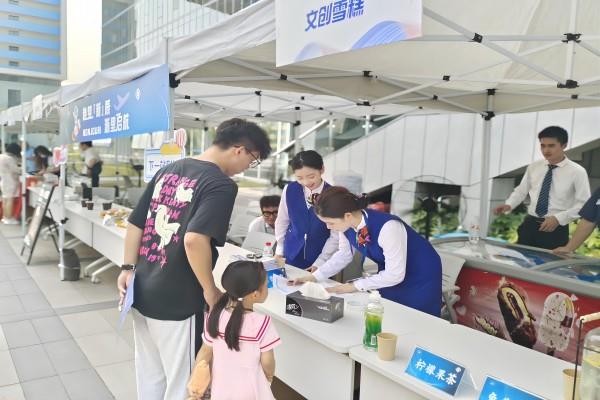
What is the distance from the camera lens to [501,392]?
1.22 meters

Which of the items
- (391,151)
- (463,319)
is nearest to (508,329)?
(463,319)

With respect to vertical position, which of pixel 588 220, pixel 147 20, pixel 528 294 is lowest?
pixel 528 294

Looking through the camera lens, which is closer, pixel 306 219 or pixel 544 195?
pixel 306 219

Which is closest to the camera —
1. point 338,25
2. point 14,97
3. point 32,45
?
point 338,25

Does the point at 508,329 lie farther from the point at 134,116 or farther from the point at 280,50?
the point at 134,116

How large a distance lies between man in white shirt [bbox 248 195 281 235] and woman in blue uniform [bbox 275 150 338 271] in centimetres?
70

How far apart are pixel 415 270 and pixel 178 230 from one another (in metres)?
1.17

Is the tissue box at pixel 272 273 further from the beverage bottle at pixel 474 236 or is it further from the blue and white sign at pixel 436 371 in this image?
the beverage bottle at pixel 474 236

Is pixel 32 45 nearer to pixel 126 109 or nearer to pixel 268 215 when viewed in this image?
pixel 126 109

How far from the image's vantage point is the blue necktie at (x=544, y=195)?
3.61 metres

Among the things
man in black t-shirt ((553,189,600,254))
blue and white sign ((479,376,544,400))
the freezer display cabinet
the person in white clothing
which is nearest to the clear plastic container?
blue and white sign ((479,376,544,400))

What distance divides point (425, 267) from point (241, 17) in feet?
5.23

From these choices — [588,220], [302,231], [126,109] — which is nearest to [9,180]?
[126,109]

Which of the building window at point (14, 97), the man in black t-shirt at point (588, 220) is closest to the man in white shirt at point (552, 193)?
the man in black t-shirt at point (588, 220)
